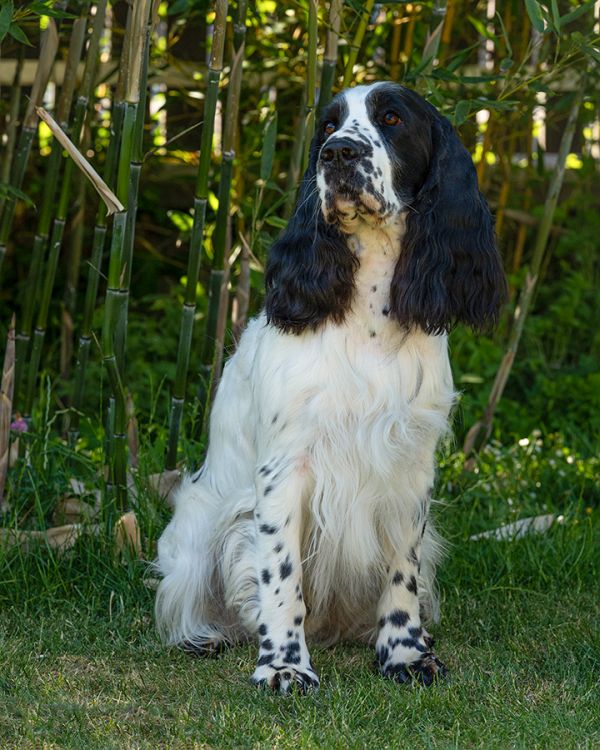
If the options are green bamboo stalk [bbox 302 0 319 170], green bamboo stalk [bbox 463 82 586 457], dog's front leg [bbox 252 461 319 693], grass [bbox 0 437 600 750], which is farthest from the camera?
green bamboo stalk [bbox 463 82 586 457]

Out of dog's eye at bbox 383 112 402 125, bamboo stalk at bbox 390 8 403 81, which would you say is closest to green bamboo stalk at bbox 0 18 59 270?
dog's eye at bbox 383 112 402 125

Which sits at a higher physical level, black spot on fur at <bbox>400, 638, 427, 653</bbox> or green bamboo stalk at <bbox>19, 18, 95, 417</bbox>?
green bamboo stalk at <bbox>19, 18, 95, 417</bbox>

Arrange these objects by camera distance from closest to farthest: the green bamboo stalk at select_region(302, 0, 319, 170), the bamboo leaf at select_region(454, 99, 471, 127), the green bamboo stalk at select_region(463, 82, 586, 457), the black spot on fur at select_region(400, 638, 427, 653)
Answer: the black spot on fur at select_region(400, 638, 427, 653) < the bamboo leaf at select_region(454, 99, 471, 127) < the green bamboo stalk at select_region(302, 0, 319, 170) < the green bamboo stalk at select_region(463, 82, 586, 457)

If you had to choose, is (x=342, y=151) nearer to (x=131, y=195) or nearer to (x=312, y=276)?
(x=312, y=276)

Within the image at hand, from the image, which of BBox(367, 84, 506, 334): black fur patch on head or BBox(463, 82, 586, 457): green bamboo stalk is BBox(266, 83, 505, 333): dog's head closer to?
BBox(367, 84, 506, 334): black fur patch on head

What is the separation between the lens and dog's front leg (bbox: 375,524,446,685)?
10.8ft

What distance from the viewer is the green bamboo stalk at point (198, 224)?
3740 mm

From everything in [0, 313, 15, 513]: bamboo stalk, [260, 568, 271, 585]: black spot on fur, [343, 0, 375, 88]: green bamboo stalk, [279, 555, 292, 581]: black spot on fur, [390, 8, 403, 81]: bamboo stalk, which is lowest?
[260, 568, 271, 585]: black spot on fur

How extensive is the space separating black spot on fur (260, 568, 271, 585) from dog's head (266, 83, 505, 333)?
64cm

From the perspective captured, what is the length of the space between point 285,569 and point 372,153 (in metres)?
1.09

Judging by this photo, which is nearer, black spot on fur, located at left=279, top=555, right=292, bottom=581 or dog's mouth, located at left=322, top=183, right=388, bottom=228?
dog's mouth, located at left=322, top=183, right=388, bottom=228

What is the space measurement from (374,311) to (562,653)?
42.6 inches

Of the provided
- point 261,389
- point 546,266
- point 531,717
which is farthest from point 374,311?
point 546,266

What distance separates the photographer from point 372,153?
3.07 m
